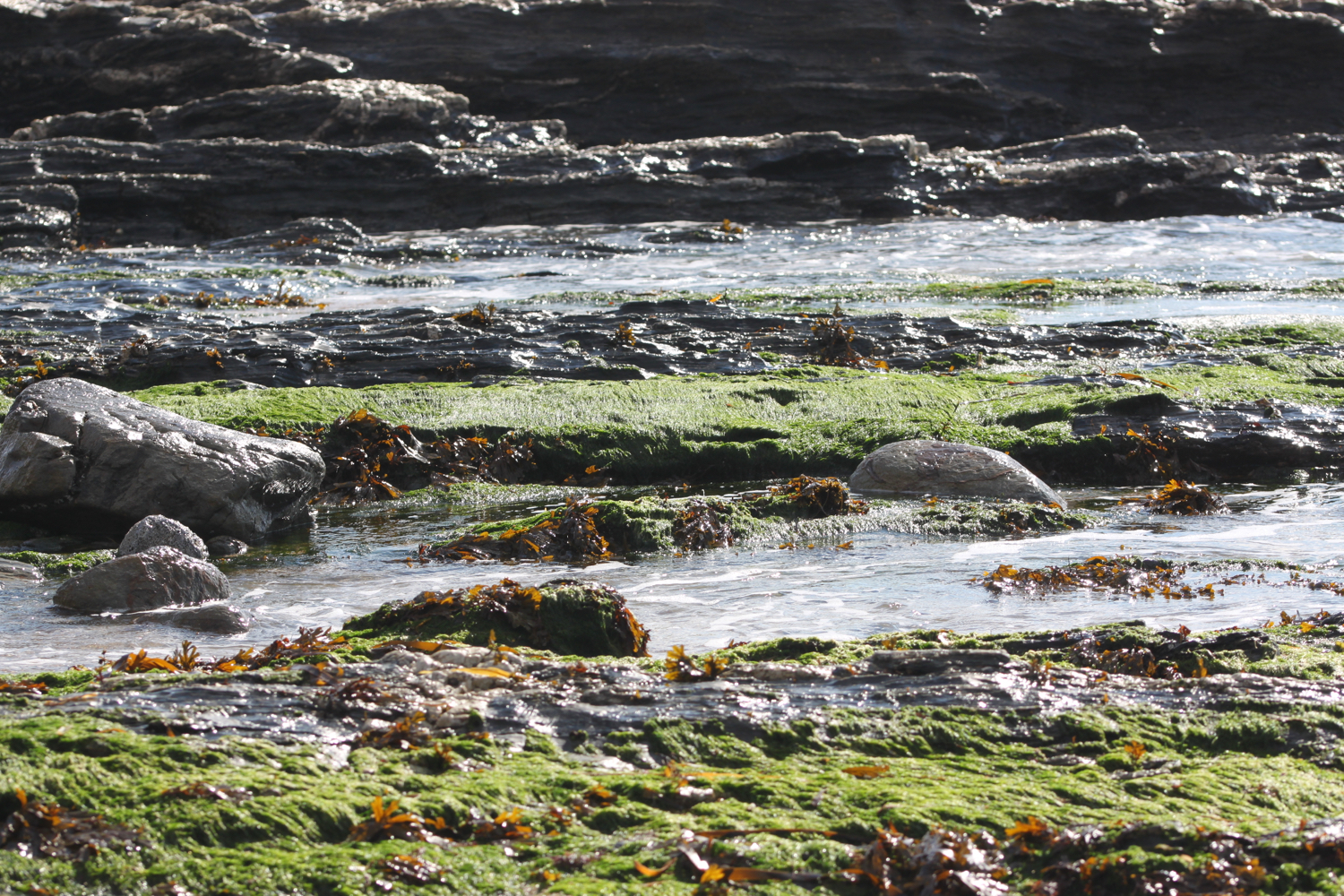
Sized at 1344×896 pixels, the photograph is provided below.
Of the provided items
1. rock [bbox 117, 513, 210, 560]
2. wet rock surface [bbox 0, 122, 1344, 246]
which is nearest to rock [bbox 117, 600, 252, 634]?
rock [bbox 117, 513, 210, 560]

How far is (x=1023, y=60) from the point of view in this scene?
3584cm

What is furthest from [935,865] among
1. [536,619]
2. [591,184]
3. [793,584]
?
[591,184]

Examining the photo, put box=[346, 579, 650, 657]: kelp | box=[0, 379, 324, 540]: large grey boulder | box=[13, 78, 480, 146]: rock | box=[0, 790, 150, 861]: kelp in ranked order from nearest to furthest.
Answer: box=[0, 790, 150, 861]: kelp
box=[346, 579, 650, 657]: kelp
box=[0, 379, 324, 540]: large grey boulder
box=[13, 78, 480, 146]: rock

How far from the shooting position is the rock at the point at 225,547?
5.70 m

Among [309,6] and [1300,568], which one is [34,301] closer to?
[1300,568]

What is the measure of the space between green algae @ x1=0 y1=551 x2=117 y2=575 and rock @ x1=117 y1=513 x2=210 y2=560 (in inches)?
4.8

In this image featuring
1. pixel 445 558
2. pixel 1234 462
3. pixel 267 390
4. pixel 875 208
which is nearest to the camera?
pixel 445 558

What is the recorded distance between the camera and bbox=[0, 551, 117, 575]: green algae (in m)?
5.12

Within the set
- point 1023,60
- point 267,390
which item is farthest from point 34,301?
point 1023,60

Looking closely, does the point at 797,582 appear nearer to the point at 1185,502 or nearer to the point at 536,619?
the point at 536,619

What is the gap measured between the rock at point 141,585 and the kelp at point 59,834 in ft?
9.05

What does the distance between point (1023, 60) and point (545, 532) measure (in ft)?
114

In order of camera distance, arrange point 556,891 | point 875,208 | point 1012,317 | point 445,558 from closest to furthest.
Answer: point 556,891, point 445,558, point 1012,317, point 875,208

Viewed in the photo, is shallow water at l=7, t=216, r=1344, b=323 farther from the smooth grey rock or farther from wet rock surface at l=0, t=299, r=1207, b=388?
the smooth grey rock
